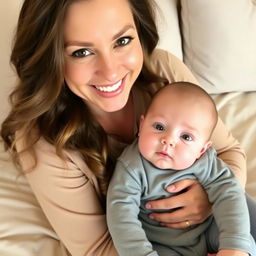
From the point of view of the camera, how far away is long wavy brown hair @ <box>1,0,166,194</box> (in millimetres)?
1094

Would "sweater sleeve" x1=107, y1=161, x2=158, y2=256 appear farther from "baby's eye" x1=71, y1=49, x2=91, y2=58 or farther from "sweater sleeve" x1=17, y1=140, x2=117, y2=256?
"baby's eye" x1=71, y1=49, x2=91, y2=58

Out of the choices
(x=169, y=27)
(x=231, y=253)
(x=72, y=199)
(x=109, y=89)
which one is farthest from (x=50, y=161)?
(x=169, y=27)

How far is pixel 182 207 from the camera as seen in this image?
1.22 meters

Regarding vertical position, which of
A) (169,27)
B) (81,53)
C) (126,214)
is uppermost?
(81,53)

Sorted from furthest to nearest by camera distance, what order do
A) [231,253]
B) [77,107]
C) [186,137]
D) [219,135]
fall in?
1. [219,135]
2. [77,107]
3. [186,137]
4. [231,253]

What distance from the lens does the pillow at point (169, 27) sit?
1.77 meters

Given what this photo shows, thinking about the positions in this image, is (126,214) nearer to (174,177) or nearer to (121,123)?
(174,177)

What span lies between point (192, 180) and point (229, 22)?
0.85 metres

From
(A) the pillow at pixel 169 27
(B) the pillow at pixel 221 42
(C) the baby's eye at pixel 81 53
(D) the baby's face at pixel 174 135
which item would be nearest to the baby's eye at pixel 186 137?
(D) the baby's face at pixel 174 135

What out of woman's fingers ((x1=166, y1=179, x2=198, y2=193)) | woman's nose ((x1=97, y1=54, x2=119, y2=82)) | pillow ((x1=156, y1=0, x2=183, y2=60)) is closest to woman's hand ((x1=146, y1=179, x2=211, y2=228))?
woman's fingers ((x1=166, y1=179, x2=198, y2=193))

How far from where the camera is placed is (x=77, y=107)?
1319 mm

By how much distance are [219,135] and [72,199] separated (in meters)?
0.52

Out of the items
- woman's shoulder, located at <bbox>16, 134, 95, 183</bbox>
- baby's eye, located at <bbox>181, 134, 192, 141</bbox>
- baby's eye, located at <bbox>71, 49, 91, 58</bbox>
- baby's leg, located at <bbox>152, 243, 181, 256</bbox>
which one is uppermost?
baby's eye, located at <bbox>71, 49, 91, 58</bbox>

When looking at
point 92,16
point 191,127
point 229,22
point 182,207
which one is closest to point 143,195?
point 182,207
